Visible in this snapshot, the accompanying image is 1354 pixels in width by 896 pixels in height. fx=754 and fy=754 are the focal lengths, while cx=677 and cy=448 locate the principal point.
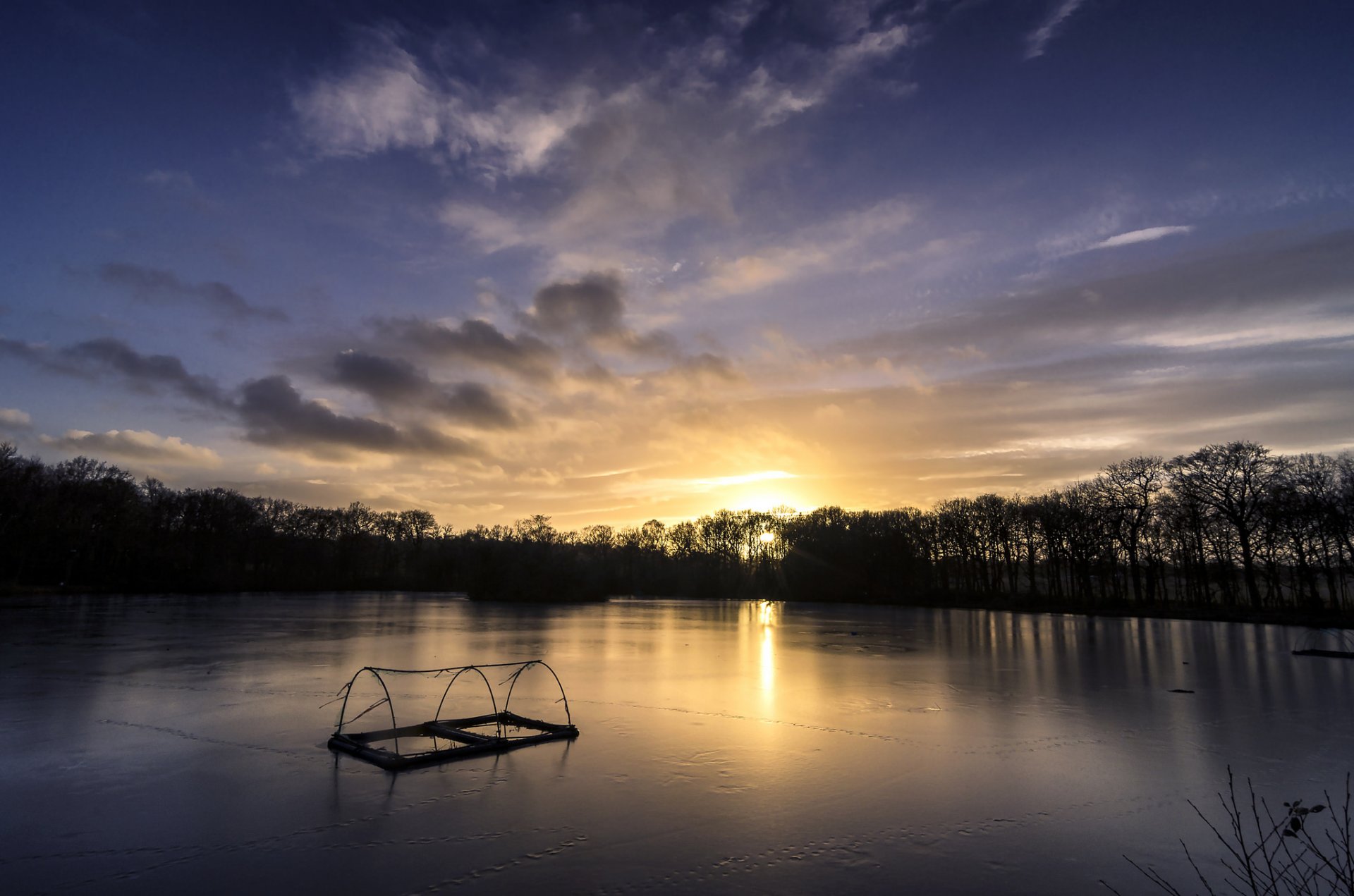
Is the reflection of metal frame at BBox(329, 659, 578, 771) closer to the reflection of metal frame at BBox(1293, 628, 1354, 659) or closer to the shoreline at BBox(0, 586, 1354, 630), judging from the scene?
the reflection of metal frame at BBox(1293, 628, 1354, 659)

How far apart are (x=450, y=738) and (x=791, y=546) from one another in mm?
83847

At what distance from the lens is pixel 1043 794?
8.59 meters

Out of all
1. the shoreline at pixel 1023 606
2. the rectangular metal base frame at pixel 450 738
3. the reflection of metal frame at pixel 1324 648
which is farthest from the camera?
the shoreline at pixel 1023 606

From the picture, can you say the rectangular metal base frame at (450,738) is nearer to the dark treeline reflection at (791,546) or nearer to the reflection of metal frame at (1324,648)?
the reflection of metal frame at (1324,648)

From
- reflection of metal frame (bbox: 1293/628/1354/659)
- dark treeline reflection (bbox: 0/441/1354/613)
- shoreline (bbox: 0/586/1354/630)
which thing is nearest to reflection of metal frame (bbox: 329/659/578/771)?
reflection of metal frame (bbox: 1293/628/1354/659)

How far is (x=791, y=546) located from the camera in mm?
92562

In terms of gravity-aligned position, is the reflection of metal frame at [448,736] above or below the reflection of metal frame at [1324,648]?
above

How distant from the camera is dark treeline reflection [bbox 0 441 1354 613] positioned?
4797 cm

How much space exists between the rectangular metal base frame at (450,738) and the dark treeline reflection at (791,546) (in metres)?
49.9

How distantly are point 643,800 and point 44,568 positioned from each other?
7999 centimetres

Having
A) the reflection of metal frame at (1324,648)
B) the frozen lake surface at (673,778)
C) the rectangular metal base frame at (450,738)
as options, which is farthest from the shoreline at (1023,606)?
the rectangular metal base frame at (450,738)

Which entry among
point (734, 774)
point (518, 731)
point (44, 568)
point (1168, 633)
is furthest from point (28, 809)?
point (44, 568)

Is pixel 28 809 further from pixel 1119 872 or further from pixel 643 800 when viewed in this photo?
pixel 1119 872

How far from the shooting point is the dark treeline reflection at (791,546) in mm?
47969
